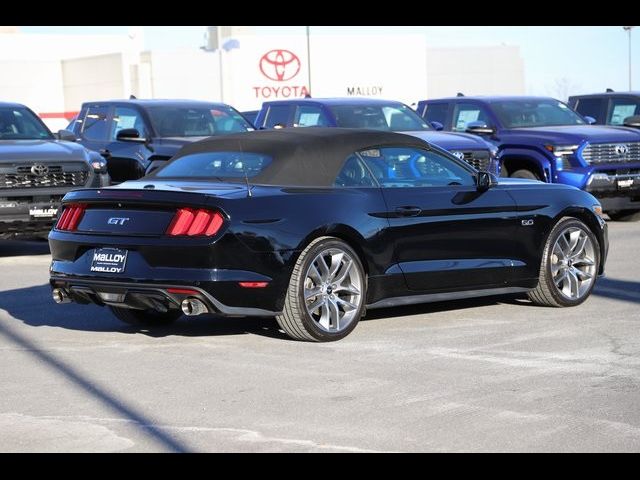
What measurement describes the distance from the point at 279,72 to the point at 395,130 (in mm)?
50764

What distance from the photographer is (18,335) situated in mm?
9367

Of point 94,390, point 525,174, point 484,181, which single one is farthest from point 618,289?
point 525,174

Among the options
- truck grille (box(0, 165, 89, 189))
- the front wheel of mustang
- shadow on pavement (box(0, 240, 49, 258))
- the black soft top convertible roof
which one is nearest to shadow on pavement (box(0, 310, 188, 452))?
→ the front wheel of mustang

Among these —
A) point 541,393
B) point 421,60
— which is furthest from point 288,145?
point 421,60

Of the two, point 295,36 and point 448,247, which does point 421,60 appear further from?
point 448,247

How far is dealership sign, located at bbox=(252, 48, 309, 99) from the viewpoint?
6812cm

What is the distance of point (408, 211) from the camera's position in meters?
9.31

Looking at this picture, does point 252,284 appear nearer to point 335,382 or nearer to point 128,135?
point 335,382

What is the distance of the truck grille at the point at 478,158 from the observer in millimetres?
17594

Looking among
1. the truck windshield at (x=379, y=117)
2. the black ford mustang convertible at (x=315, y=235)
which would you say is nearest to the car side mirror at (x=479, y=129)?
the truck windshield at (x=379, y=117)
